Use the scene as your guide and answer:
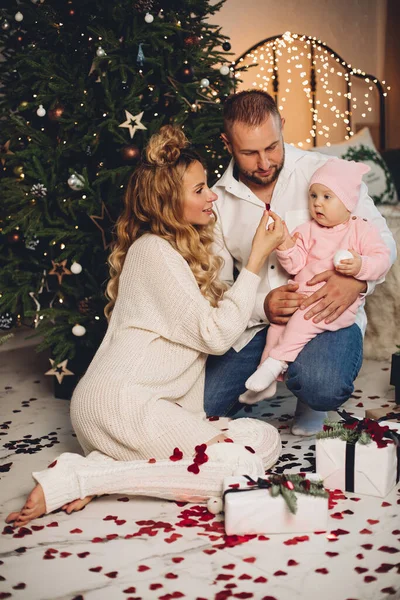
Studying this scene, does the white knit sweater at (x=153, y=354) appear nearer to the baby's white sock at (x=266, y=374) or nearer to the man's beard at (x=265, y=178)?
the baby's white sock at (x=266, y=374)

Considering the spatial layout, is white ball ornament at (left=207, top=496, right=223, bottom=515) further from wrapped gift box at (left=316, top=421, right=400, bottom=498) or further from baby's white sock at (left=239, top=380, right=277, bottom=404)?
baby's white sock at (left=239, top=380, right=277, bottom=404)

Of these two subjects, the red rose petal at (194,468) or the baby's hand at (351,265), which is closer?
the red rose petal at (194,468)

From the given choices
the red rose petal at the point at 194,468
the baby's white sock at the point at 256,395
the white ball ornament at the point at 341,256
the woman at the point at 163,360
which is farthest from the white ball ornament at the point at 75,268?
the red rose petal at the point at 194,468

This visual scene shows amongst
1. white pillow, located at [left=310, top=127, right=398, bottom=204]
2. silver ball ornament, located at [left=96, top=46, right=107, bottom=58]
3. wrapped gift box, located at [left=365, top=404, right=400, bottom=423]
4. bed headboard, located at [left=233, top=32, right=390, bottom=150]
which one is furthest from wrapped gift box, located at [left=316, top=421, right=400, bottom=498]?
bed headboard, located at [left=233, top=32, right=390, bottom=150]

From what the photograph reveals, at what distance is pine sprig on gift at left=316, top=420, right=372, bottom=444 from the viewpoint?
2248mm

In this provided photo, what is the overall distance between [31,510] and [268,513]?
665 millimetres

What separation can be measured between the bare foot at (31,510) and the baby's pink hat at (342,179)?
1.37 m

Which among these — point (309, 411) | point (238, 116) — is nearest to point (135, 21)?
point (238, 116)

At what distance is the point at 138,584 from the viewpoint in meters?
1.79

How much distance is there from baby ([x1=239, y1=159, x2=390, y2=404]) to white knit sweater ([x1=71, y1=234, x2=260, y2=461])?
301 millimetres

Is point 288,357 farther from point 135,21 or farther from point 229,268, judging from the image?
point 135,21

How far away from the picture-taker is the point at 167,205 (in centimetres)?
246

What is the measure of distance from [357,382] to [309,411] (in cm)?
76

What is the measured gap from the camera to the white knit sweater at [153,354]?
229 cm
